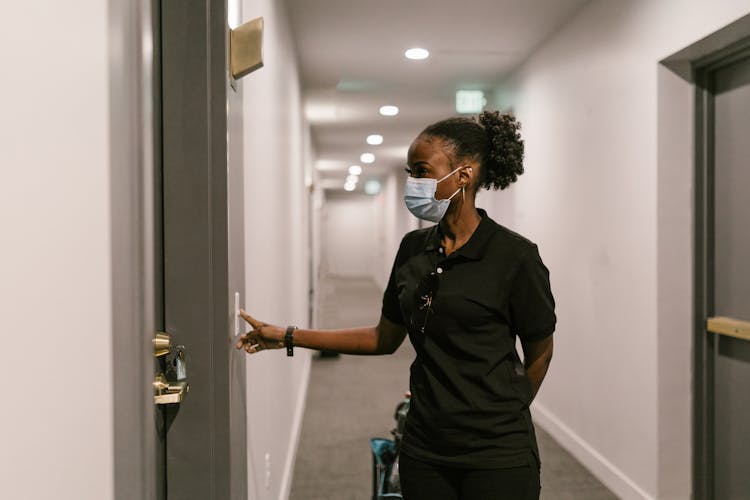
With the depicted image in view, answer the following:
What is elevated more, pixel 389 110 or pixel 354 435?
pixel 389 110

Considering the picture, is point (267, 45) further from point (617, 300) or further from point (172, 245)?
point (617, 300)

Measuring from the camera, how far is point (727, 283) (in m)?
2.56

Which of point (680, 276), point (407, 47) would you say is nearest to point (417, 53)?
point (407, 47)

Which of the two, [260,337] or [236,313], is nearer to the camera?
[236,313]

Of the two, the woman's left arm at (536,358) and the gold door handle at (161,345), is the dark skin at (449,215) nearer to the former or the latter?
the woman's left arm at (536,358)

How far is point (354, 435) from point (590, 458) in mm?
1430

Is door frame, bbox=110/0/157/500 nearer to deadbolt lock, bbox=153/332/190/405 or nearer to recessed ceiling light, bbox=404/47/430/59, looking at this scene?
deadbolt lock, bbox=153/332/190/405

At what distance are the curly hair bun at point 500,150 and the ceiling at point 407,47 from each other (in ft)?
6.87

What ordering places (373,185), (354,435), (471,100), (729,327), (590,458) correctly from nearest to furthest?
1. (729,327)
2. (590,458)
3. (354,435)
4. (471,100)
5. (373,185)

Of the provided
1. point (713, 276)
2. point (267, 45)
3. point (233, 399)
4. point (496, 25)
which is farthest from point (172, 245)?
point (496, 25)

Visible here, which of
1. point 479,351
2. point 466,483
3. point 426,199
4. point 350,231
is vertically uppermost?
point 350,231

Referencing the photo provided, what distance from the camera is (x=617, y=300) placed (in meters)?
3.08

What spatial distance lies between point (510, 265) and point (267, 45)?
133cm

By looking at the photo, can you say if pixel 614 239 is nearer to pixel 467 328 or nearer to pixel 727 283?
pixel 727 283
